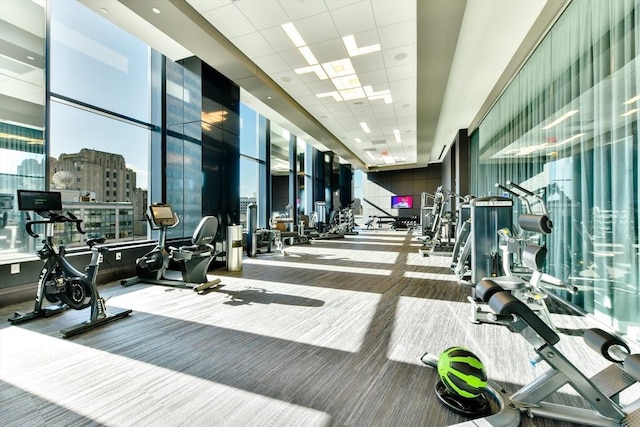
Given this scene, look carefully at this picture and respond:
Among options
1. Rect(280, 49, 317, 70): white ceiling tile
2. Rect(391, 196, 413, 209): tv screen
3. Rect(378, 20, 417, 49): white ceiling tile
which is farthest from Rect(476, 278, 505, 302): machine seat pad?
Rect(391, 196, 413, 209): tv screen

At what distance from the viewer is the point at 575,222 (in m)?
3.33

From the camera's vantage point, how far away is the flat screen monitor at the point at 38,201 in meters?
2.97

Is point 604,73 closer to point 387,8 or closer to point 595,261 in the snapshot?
point 595,261

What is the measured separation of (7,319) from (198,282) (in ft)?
6.43

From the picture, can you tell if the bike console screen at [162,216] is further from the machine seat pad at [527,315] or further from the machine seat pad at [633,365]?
the machine seat pad at [633,365]

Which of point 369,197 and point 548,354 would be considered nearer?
point 548,354

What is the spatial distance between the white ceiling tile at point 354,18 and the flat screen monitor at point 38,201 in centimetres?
411

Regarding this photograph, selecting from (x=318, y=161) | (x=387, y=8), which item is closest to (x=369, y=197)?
(x=318, y=161)

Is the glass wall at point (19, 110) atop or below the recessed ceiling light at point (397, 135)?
below

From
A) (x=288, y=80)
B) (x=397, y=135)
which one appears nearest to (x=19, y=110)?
(x=288, y=80)

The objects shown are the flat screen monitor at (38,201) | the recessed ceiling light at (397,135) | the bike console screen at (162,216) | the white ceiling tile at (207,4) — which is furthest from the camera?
the recessed ceiling light at (397,135)

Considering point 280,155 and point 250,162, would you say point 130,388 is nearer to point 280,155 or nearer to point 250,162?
point 250,162

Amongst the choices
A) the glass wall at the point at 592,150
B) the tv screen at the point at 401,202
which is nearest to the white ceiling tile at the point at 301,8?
the glass wall at the point at 592,150

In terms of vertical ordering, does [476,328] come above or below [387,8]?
below
